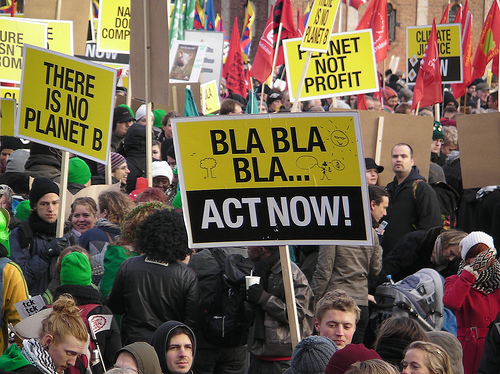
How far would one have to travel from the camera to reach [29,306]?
4.71 metres

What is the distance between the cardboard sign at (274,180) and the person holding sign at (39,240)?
1.66 metres

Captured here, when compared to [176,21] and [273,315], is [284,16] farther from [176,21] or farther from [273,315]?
[273,315]

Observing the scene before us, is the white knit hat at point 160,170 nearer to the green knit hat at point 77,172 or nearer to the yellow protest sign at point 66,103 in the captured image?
the green knit hat at point 77,172

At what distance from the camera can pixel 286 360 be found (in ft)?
16.8

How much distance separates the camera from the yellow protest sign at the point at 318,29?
9789 millimetres

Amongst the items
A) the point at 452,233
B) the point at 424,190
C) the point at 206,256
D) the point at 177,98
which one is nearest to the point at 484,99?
the point at 177,98

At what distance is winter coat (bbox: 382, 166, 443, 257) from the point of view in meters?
7.05

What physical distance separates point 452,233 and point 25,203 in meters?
3.17

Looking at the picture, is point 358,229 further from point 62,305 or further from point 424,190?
point 424,190

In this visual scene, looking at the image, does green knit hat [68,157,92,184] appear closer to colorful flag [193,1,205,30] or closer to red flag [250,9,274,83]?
red flag [250,9,274,83]

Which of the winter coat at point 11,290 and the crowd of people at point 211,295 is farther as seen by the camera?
the winter coat at point 11,290

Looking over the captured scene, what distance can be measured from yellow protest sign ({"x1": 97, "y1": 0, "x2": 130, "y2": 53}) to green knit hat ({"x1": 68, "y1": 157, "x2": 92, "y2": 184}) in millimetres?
4508

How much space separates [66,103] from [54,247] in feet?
3.59

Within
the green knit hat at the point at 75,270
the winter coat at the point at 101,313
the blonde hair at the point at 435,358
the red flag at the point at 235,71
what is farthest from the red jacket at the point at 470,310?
the red flag at the point at 235,71
